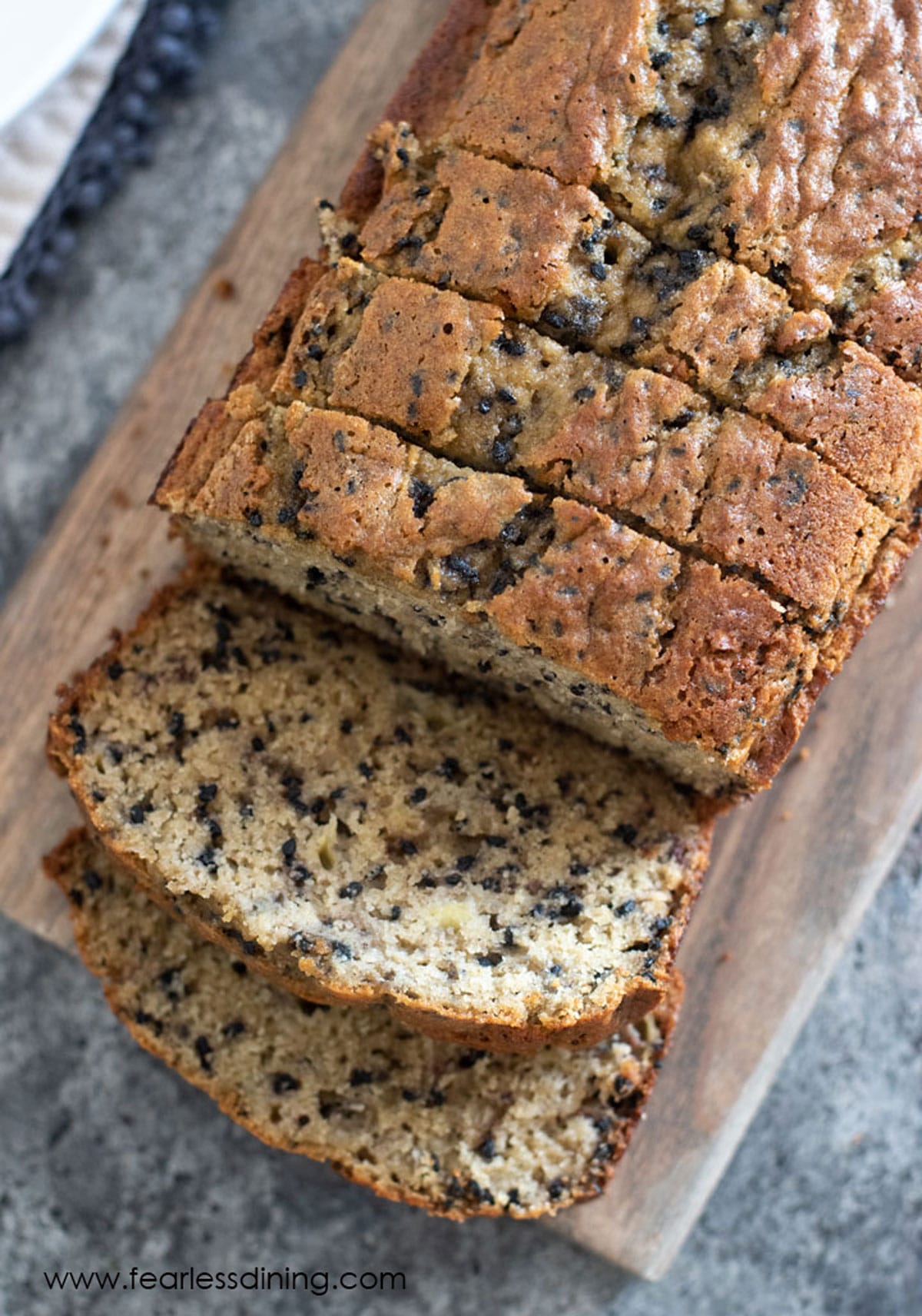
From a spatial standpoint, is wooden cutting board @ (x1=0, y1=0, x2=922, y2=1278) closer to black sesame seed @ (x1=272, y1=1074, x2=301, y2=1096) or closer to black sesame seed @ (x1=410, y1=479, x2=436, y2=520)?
black sesame seed @ (x1=272, y1=1074, x2=301, y2=1096)

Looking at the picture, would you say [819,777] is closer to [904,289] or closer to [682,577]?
[682,577]

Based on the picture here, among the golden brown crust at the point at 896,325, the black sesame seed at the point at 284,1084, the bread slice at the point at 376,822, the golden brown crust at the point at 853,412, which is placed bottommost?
the black sesame seed at the point at 284,1084

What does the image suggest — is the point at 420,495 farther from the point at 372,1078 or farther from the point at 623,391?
the point at 372,1078

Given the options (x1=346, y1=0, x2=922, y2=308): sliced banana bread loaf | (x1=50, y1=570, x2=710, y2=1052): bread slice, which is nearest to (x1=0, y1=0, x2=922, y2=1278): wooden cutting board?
(x1=50, y1=570, x2=710, y2=1052): bread slice

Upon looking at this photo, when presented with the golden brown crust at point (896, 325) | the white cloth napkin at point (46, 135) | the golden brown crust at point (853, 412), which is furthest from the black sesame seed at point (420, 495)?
the white cloth napkin at point (46, 135)

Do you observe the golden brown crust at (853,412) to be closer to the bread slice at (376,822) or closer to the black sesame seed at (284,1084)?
the bread slice at (376,822)

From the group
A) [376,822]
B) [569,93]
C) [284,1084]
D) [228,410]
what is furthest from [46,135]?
[284,1084]
